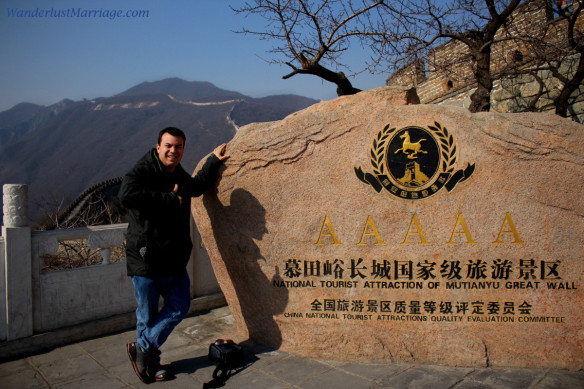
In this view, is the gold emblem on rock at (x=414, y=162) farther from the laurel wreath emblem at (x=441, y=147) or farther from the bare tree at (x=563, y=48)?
the bare tree at (x=563, y=48)

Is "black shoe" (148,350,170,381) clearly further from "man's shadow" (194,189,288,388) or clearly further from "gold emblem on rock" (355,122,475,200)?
"gold emblem on rock" (355,122,475,200)

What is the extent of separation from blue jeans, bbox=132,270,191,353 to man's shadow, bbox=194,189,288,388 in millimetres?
596

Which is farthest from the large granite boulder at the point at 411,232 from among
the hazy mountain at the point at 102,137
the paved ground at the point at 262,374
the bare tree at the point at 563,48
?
the hazy mountain at the point at 102,137

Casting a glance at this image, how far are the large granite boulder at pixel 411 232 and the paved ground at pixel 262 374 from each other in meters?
0.14

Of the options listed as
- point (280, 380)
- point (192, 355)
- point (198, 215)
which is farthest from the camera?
point (198, 215)

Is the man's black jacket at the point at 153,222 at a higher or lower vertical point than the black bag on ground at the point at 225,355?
higher

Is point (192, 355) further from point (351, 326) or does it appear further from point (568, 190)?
point (568, 190)

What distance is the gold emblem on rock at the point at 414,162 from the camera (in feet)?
10.3

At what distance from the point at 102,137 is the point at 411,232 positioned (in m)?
27.3

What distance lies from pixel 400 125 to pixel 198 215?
195 centimetres

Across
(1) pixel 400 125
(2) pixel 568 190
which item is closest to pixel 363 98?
(1) pixel 400 125

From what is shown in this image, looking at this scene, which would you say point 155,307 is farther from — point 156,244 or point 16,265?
point 16,265

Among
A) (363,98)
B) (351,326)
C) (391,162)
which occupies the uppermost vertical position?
(363,98)

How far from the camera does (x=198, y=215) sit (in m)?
3.68
